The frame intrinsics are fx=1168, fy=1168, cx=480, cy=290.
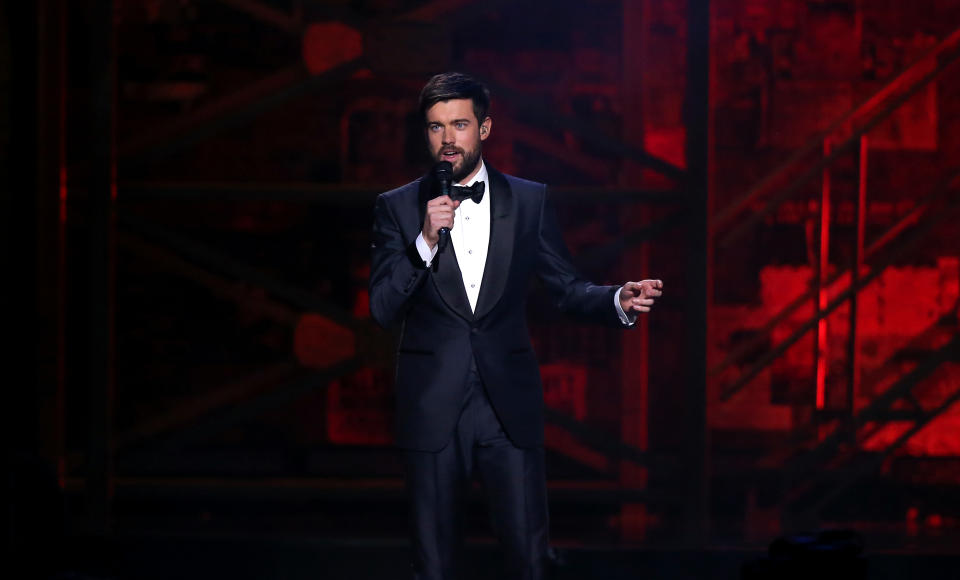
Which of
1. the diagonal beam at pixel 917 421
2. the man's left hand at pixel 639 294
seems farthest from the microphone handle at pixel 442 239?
the diagonal beam at pixel 917 421

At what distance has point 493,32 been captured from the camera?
5.92m

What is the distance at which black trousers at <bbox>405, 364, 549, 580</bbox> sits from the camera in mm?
2896

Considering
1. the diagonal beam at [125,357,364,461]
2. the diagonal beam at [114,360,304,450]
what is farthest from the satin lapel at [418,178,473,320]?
the diagonal beam at [114,360,304,450]

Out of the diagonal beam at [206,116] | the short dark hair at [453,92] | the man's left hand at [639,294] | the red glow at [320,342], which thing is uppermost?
the diagonal beam at [206,116]

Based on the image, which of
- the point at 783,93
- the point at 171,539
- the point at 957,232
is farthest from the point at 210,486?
the point at 957,232

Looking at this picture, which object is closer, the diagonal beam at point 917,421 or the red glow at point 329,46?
the red glow at point 329,46

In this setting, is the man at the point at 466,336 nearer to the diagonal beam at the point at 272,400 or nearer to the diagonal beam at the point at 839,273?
the diagonal beam at the point at 272,400

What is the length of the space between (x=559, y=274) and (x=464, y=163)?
A: 1.36 feet

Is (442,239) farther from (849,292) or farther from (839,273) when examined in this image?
(839,273)

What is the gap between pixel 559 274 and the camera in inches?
123

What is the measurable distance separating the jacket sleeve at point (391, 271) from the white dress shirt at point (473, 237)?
0.14 metres

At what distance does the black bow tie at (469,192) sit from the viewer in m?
2.92

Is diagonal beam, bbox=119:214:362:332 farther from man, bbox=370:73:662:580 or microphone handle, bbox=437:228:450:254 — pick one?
microphone handle, bbox=437:228:450:254

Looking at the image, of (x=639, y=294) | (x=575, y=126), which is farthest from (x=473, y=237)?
(x=575, y=126)
